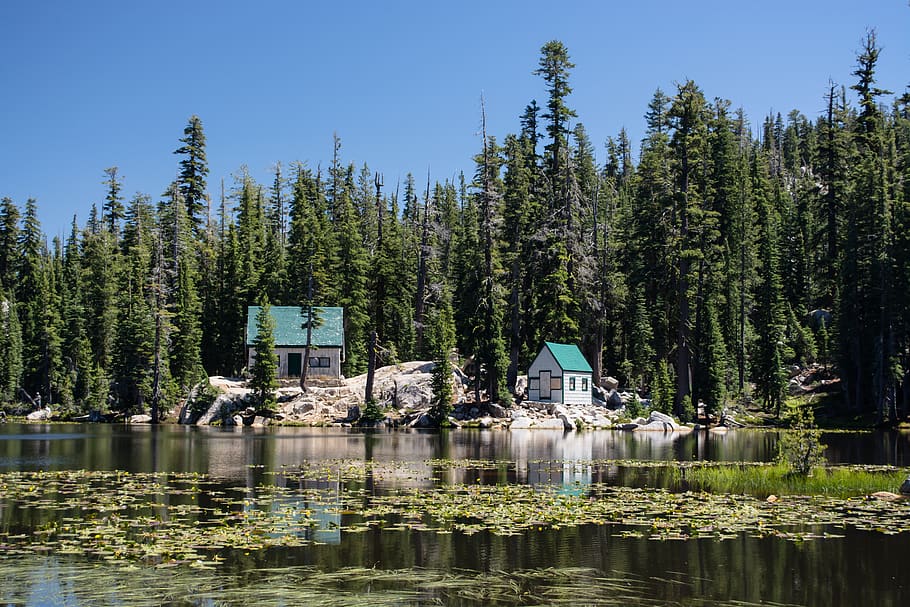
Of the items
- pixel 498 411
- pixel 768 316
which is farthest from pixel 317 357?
pixel 768 316

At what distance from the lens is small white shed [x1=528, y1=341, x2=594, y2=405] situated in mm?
59188

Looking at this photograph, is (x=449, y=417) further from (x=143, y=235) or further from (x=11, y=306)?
(x=11, y=306)

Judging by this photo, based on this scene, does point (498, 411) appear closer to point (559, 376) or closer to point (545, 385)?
point (545, 385)

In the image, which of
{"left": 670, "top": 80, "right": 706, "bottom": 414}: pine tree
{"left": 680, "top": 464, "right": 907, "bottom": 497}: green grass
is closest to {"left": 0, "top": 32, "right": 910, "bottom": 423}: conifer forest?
{"left": 670, "top": 80, "right": 706, "bottom": 414}: pine tree

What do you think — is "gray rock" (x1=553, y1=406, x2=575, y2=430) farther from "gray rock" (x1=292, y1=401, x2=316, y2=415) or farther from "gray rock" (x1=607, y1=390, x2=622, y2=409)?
"gray rock" (x1=292, y1=401, x2=316, y2=415)

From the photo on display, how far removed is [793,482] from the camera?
2164 cm

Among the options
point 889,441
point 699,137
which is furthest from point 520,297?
point 889,441

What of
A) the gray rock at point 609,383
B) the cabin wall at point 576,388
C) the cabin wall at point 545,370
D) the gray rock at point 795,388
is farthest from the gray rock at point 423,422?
the gray rock at point 795,388

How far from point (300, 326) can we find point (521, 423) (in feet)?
71.1

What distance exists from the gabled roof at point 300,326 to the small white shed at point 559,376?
16585 mm

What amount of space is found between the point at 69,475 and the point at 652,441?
95.1 feet

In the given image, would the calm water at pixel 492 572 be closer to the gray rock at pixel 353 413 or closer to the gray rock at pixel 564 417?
the gray rock at pixel 564 417

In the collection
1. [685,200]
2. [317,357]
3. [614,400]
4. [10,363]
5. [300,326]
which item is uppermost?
[685,200]

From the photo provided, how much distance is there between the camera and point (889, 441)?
138 ft
